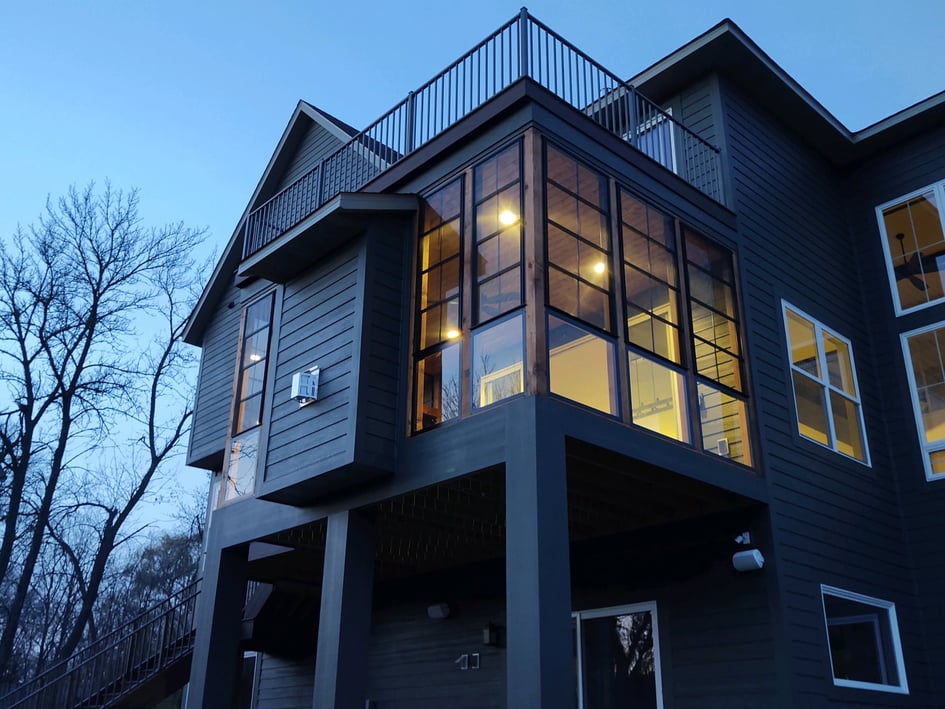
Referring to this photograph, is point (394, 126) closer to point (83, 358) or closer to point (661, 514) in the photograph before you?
point (661, 514)

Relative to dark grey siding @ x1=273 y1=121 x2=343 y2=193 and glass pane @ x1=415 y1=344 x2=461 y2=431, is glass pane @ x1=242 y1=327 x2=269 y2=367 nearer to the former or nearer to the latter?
glass pane @ x1=415 y1=344 x2=461 y2=431

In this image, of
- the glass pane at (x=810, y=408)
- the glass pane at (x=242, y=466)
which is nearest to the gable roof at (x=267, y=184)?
the glass pane at (x=242, y=466)

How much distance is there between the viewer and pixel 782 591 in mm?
A: 8039

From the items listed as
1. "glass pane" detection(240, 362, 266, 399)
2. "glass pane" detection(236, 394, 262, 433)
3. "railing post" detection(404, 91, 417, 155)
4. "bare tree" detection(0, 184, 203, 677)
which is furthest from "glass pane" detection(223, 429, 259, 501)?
"bare tree" detection(0, 184, 203, 677)

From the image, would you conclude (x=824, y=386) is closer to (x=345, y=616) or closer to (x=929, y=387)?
(x=929, y=387)

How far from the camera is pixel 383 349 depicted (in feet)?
26.6

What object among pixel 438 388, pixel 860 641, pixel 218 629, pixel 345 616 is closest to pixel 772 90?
pixel 438 388

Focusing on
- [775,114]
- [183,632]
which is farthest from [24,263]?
[775,114]

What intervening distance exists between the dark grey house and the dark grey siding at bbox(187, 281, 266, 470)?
3.37m

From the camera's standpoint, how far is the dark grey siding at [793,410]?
27.4 ft

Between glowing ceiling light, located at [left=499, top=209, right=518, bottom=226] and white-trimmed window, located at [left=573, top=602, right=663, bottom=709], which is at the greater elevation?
Result: glowing ceiling light, located at [left=499, top=209, right=518, bottom=226]

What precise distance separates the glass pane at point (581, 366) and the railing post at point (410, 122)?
2951 mm

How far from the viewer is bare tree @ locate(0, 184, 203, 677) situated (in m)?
18.5

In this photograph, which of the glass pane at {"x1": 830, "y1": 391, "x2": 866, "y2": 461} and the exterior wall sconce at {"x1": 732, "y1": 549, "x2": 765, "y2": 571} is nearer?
the exterior wall sconce at {"x1": 732, "y1": 549, "x2": 765, "y2": 571}
